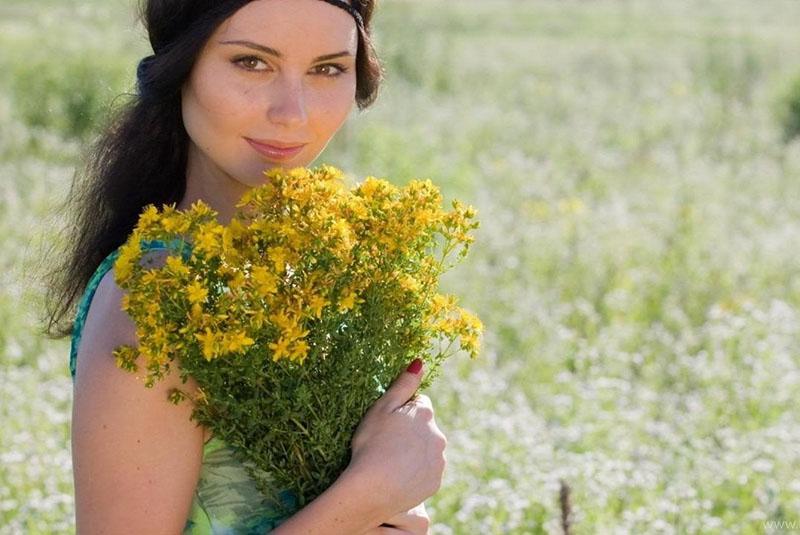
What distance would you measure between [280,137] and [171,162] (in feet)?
1.03

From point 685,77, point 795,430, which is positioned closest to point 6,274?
point 795,430

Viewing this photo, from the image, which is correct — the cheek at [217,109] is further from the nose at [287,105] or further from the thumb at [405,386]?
the thumb at [405,386]

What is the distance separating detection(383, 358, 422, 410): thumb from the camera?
6.23ft

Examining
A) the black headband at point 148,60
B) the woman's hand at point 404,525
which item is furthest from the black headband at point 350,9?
the woman's hand at point 404,525

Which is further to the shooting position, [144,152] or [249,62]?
[144,152]

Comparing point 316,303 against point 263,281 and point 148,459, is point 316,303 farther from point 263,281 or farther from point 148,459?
point 148,459

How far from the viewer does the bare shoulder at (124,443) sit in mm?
1771

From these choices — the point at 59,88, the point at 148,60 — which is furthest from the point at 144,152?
the point at 59,88

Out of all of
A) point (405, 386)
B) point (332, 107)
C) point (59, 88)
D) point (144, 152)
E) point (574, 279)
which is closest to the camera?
point (405, 386)

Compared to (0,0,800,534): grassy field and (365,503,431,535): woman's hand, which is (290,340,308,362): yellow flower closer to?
(365,503,431,535): woman's hand

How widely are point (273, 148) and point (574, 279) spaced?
492cm

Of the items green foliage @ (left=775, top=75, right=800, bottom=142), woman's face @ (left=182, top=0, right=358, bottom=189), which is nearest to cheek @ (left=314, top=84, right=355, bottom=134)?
woman's face @ (left=182, top=0, right=358, bottom=189)

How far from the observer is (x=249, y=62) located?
1983mm

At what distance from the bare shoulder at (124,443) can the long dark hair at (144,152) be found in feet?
1.48
